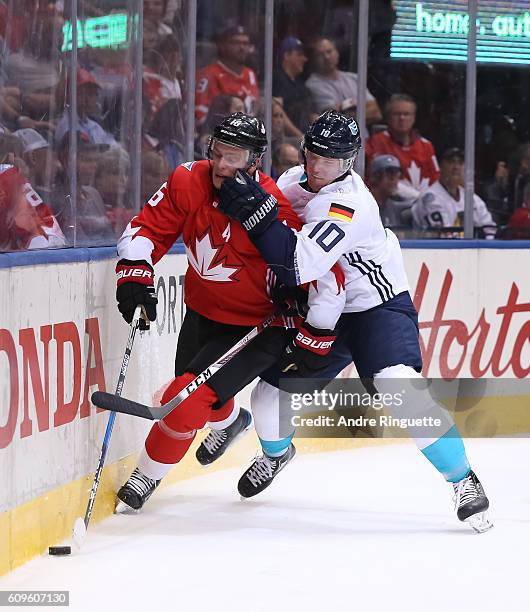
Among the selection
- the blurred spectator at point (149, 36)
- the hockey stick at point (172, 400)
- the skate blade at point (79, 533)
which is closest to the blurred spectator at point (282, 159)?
the blurred spectator at point (149, 36)

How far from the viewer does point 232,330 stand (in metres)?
4.20

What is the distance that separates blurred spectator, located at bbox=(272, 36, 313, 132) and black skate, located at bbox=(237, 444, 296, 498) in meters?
2.22

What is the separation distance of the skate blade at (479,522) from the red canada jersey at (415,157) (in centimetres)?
264

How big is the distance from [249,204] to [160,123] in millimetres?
1547

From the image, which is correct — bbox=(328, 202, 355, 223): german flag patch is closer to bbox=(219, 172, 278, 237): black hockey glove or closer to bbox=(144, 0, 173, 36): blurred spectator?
bbox=(219, 172, 278, 237): black hockey glove

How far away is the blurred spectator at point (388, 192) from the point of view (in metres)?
6.27

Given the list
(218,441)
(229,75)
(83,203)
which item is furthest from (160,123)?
(218,441)

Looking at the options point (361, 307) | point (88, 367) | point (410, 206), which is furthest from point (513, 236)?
point (88, 367)

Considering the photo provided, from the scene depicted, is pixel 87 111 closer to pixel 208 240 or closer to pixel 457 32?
pixel 208 240

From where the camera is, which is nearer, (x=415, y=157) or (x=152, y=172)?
(x=152, y=172)

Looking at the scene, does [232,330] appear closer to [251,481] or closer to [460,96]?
[251,481]

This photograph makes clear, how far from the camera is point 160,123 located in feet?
17.2

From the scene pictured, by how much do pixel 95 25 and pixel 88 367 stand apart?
3.78 ft

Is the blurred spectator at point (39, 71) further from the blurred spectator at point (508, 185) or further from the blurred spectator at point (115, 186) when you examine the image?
the blurred spectator at point (508, 185)
